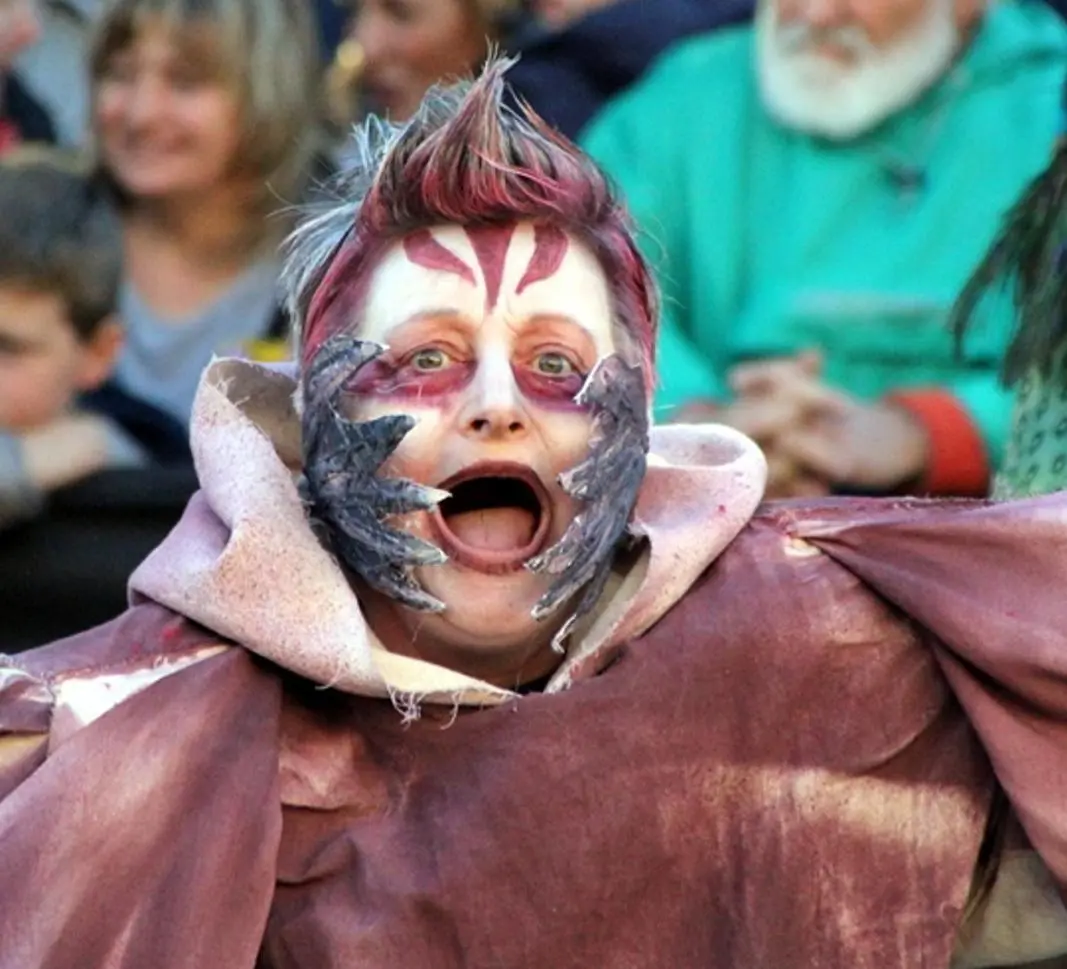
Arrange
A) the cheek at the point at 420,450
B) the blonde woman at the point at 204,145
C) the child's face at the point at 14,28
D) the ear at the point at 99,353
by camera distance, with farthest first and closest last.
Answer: the child's face at the point at 14,28 → the blonde woman at the point at 204,145 → the ear at the point at 99,353 → the cheek at the point at 420,450

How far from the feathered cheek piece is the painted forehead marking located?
0.08m

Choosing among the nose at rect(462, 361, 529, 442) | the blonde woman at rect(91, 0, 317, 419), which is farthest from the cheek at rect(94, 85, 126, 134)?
the nose at rect(462, 361, 529, 442)

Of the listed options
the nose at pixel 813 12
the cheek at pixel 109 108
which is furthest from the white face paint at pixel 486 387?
the cheek at pixel 109 108

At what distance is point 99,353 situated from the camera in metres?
2.42

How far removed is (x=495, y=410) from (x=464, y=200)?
0.16 meters

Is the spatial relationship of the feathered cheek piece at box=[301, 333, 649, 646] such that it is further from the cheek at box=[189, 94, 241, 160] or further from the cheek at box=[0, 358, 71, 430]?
the cheek at box=[189, 94, 241, 160]

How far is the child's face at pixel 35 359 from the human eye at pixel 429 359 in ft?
2.53

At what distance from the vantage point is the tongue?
1.68 metres

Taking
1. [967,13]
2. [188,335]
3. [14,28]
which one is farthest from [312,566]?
[14,28]

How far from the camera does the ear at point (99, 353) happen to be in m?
2.40

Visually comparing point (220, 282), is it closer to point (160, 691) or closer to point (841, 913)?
point (160, 691)

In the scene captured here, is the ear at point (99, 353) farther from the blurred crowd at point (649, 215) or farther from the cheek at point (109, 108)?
the cheek at point (109, 108)

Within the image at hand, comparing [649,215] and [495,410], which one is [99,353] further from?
[495,410]

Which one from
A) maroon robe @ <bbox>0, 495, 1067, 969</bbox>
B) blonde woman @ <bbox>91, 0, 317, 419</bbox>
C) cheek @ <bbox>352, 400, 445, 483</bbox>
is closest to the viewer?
maroon robe @ <bbox>0, 495, 1067, 969</bbox>
